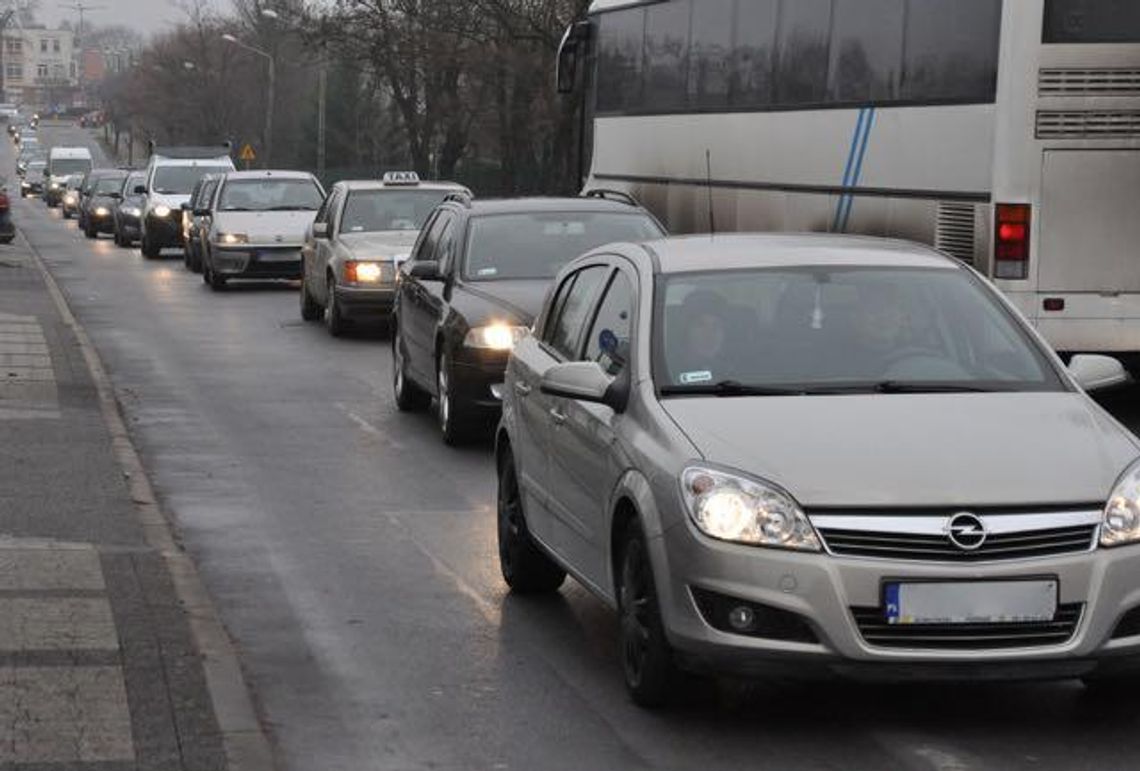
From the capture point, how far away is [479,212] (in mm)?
17016

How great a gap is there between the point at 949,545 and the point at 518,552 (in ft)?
10.3

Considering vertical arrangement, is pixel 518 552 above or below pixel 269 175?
below

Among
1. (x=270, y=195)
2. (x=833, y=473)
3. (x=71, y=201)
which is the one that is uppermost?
(x=833, y=473)

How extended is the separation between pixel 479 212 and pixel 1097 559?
10241 mm

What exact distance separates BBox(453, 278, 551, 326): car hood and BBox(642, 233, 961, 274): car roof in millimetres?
6007

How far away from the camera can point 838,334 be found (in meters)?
8.45

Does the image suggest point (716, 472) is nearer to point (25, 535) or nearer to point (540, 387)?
point (540, 387)

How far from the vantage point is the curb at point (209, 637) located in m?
7.05

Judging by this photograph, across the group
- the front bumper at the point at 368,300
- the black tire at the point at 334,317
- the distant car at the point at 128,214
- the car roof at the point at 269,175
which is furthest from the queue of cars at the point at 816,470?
the distant car at the point at 128,214

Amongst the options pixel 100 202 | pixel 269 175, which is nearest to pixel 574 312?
pixel 269 175

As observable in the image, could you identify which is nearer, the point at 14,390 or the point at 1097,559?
the point at 1097,559

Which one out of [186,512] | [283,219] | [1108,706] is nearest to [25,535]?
[186,512]

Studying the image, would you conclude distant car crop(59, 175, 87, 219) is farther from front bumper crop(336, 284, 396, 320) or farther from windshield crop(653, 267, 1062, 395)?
windshield crop(653, 267, 1062, 395)

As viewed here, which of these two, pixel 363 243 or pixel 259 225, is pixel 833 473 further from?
pixel 259 225
